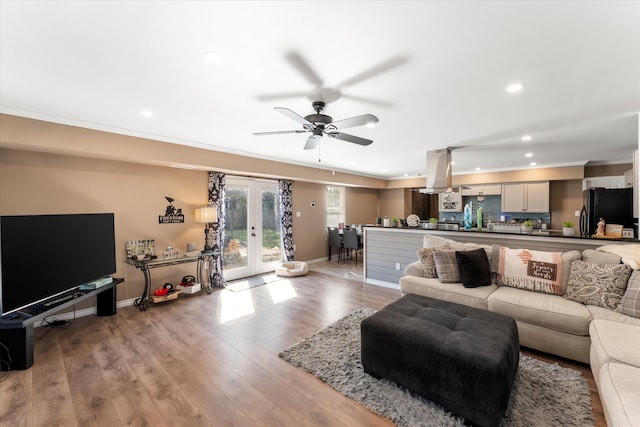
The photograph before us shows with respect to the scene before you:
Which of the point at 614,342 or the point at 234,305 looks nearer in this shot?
the point at 614,342

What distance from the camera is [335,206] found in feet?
26.2

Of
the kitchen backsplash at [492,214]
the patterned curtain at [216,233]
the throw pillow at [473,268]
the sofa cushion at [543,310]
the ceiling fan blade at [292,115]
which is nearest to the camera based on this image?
the ceiling fan blade at [292,115]

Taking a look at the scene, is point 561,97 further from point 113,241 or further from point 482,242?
point 113,241

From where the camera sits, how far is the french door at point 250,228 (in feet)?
17.8

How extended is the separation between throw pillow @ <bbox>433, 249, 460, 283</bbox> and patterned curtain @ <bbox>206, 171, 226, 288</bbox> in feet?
12.1

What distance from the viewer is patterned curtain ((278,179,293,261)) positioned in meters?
6.21

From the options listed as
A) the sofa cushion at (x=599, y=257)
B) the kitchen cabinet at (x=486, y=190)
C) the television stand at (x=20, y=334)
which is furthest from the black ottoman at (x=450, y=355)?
the kitchen cabinet at (x=486, y=190)

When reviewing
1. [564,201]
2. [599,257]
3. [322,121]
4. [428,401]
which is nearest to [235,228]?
[322,121]

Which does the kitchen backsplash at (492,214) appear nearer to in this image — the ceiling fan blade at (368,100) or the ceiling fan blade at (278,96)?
the ceiling fan blade at (368,100)

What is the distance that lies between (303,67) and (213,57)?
64 centimetres

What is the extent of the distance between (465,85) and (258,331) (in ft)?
10.9

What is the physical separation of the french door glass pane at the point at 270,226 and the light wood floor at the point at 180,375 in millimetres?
2320

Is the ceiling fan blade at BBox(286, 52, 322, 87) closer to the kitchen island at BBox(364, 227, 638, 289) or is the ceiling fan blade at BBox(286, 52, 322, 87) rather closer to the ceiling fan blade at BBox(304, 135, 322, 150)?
the ceiling fan blade at BBox(304, 135, 322, 150)

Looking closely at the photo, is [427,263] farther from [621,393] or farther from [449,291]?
[621,393]
